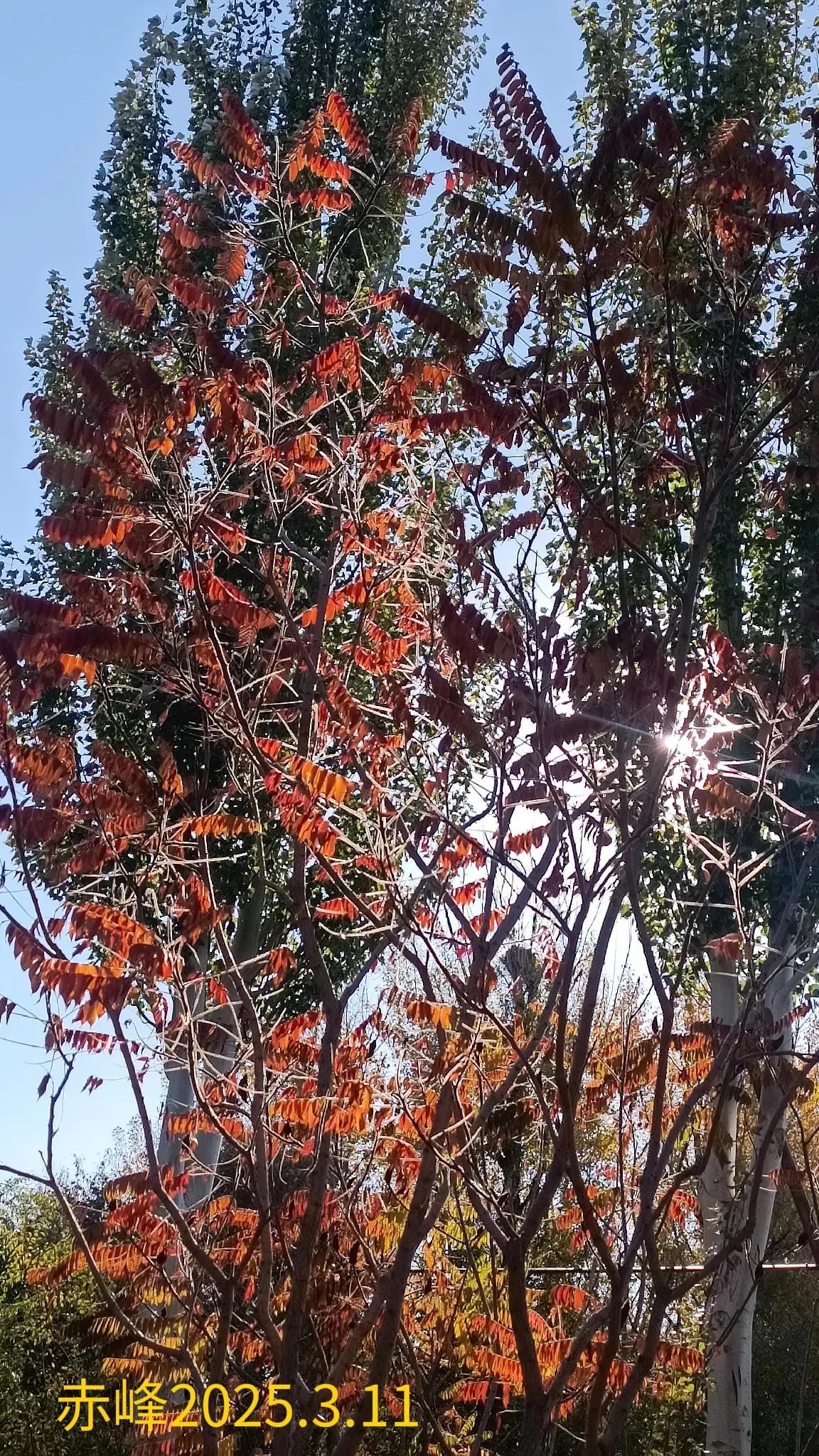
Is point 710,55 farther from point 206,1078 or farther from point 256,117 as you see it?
point 206,1078

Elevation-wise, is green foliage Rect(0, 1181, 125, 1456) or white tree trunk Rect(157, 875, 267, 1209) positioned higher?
white tree trunk Rect(157, 875, 267, 1209)

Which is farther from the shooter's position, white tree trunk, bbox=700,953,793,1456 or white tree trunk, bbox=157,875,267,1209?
white tree trunk, bbox=157,875,267,1209

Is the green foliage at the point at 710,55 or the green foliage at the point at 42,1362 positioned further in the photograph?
the green foliage at the point at 42,1362

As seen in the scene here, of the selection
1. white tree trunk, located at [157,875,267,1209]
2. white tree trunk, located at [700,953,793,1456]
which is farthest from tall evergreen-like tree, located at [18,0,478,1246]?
white tree trunk, located at [700,953,793,1456]

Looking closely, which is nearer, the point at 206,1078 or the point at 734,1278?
the point at 206,1078

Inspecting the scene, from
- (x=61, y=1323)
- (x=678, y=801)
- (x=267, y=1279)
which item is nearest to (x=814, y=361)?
(x=678, y=801)

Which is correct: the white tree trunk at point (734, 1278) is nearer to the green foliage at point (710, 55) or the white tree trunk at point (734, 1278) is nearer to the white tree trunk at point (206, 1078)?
the white tree trunk at point (206, 1078)

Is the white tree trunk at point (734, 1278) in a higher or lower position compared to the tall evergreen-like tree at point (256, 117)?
lower

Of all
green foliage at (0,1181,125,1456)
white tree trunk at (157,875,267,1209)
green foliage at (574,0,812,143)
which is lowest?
green foliage at (0,1181,125,1456)

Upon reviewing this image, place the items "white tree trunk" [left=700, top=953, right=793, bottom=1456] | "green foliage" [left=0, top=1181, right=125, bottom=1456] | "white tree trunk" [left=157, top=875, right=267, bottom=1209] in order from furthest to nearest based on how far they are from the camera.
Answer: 1. "green foliage" [left=0, top=1181, right=125, bottom=1456]
2. "white tree trunk" [left=157, top=875, right=267, bottom=1209]
3. "white tree trunk" [left=700, top=953, right=793, bottom=1456]

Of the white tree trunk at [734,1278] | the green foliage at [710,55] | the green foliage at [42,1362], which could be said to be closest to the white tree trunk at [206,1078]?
the green foliage at [42,1362]

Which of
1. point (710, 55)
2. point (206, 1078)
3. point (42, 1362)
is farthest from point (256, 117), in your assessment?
point (42, 1362)

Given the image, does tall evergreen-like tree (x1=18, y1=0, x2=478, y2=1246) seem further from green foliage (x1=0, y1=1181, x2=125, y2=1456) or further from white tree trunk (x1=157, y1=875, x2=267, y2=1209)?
green foliage (x1=0, y1=1181, x2=125, y2=1456)

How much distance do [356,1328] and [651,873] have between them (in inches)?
141
